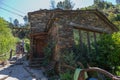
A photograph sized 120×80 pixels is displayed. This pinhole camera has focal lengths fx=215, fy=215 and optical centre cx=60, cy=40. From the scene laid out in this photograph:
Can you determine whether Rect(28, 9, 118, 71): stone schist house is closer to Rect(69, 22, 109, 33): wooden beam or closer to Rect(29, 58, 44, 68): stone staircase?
Rect(69, 22, 109, 33): wooden beam

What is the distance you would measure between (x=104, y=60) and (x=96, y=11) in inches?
140

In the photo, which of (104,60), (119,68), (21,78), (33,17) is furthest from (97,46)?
(33,17)

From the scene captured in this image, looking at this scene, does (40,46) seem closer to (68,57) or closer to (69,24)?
(69,24)

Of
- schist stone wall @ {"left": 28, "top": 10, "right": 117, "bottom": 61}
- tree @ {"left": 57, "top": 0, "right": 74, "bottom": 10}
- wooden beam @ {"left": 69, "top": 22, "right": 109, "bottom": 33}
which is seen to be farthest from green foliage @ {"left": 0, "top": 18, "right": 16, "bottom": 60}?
tree @ {"left": 57, "top": 0, "right": 74, "bottom": 10}

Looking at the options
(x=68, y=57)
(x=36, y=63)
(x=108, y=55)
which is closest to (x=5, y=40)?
(x=36, y=63)

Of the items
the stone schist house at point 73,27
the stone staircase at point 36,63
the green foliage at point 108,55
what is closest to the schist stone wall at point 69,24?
the stone schist house at point 73,27

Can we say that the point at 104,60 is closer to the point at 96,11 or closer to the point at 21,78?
the point at 96,11

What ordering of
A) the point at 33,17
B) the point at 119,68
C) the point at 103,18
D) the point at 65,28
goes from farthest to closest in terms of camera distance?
the point at 33,17, the point at 103,18, the point at 65,28, the point at 119,68

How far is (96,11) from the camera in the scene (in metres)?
13.9

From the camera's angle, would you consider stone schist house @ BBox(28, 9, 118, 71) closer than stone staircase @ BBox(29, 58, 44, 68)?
Yes

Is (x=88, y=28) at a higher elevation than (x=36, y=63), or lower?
higher

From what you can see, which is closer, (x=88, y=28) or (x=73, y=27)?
(x=73, y=27)

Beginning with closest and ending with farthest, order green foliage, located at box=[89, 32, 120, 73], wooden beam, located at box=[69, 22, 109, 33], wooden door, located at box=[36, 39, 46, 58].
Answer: green foliage, located at box=[89, 32, 120, 73] → wooden beam, located at box=[69, 22, 109, 33] → wooden door, located at box=[36, 39, 46, 58]

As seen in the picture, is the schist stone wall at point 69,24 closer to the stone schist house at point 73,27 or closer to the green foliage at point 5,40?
the stone schist house at point 73,27
